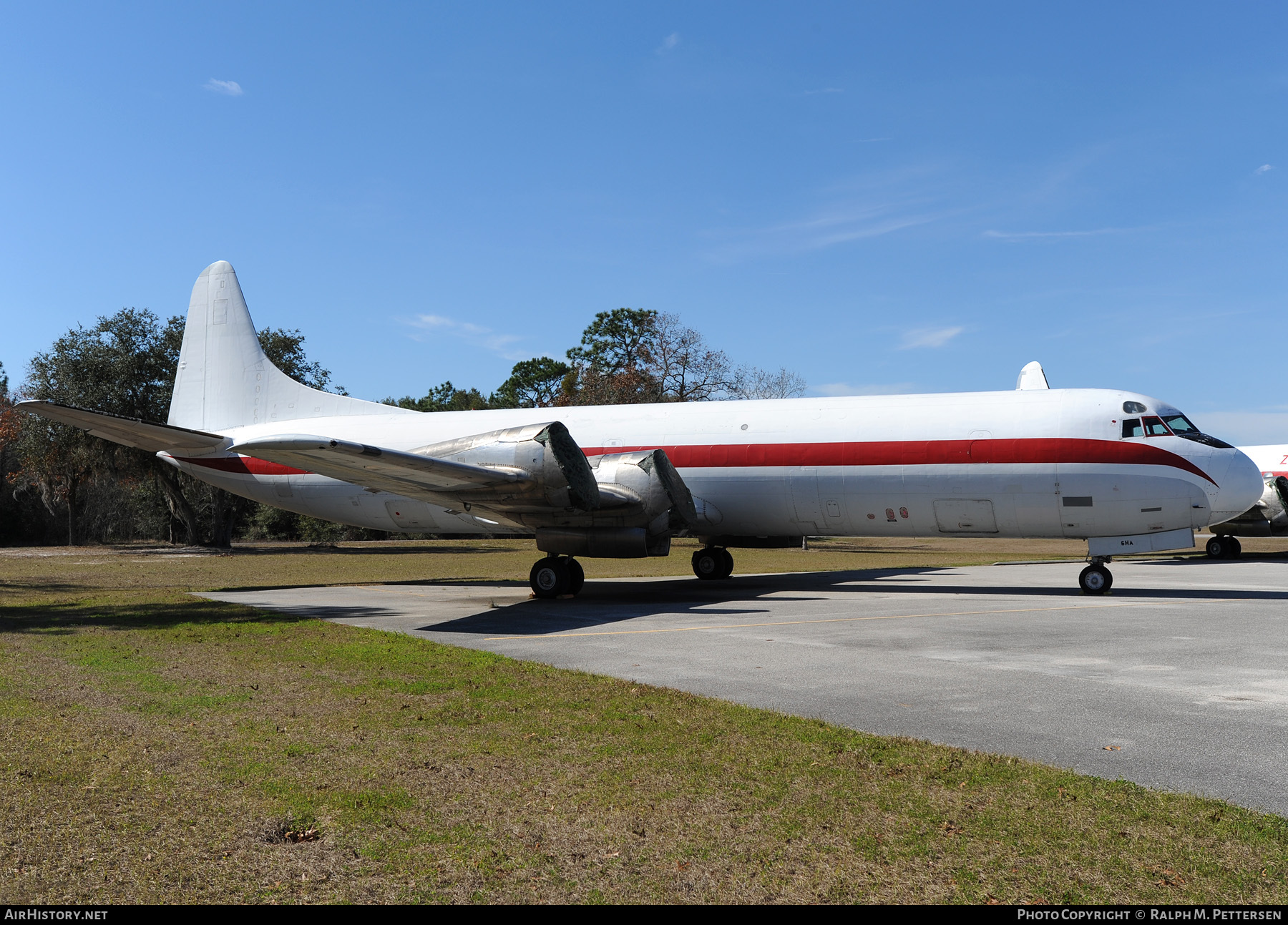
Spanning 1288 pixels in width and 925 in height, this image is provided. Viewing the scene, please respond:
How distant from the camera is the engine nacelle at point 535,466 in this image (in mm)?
15641

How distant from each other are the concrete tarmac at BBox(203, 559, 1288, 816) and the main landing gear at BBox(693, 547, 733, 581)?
1056 millimetres

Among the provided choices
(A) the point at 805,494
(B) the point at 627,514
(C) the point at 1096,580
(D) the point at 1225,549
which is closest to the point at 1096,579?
(C) the point at 1096,580

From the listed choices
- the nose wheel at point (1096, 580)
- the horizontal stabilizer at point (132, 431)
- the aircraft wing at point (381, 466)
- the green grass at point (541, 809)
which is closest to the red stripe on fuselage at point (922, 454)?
the nose wheel at point (1096, 580)

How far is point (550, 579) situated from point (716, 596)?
3.40 metres

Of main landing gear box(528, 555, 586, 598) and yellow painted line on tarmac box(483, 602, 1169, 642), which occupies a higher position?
main landing gear box(528, 555, 586, 598)

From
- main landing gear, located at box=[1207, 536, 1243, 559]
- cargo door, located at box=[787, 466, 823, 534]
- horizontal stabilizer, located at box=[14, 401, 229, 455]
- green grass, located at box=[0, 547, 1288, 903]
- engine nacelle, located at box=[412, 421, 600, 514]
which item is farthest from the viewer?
main landing gear, located at box=[1207, 536, 1243, 559]

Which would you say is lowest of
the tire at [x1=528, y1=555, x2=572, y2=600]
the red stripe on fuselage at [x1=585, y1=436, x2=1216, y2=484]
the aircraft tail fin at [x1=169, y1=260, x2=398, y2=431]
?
the tire at [x1=528, y1=555, x2=572, y2=600]

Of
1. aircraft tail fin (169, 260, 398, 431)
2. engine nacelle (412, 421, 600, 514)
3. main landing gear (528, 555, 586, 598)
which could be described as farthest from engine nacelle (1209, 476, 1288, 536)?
aircraft tail fin (169, 260, 398, 431)

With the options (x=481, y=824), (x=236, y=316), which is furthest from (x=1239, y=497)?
(x=236, y=316)

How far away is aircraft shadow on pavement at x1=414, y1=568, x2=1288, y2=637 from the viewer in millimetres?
Result: 13516

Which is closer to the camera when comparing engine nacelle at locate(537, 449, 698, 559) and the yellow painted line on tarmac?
the yellow painted line on tarmac

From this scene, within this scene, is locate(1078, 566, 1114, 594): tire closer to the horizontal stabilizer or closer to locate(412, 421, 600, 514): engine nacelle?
locate(412, 421, 600, 514): engine nacelle

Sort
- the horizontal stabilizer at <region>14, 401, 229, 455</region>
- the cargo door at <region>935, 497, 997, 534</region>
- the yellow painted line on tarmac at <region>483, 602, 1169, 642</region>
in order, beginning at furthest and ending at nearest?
1. the cargo door at <region>935, 497, 997, 534</region>
2. the horizontal stabilizer at <region>14, 401, 229, 455</region>
3. the yellow painted line on tarmac at <region>483, 602, 1169, 642</region>

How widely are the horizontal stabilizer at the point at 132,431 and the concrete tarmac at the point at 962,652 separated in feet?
13.5
